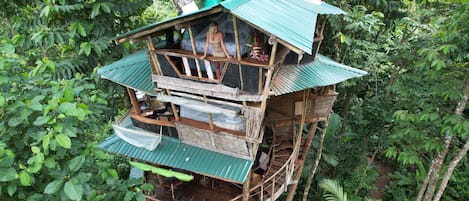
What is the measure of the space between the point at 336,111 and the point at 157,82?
975cm

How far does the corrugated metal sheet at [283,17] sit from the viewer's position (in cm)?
504

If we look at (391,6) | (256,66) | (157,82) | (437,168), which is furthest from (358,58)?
(157,82)

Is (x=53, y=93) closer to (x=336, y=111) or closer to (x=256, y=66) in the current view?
A: (x=256, y=66)

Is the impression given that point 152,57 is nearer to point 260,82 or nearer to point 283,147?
point 260,82

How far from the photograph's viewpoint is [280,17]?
19.6 feet

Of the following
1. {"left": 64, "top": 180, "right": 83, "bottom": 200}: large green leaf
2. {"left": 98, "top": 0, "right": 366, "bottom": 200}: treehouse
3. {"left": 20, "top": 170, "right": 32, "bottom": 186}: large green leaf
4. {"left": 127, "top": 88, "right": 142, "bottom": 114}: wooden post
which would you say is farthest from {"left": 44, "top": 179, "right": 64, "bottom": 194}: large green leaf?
{"left": 127, "top": 88, "right": 142, "bottom": 114}: wooden post

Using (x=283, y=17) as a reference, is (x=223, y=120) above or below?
below

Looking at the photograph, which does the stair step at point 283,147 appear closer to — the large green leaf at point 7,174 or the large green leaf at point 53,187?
the large green leaf at point 53,187

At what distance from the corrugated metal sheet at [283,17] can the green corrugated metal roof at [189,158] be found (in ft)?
9.79

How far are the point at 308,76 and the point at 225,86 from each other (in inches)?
90.4

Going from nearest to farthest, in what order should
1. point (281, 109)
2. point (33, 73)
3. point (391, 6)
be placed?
point (33, 73), point (281, 109), point (391, 6)

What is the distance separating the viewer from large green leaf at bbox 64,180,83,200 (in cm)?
335

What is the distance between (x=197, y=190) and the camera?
370 inches

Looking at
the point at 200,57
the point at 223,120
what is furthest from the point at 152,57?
the point at 223,120
